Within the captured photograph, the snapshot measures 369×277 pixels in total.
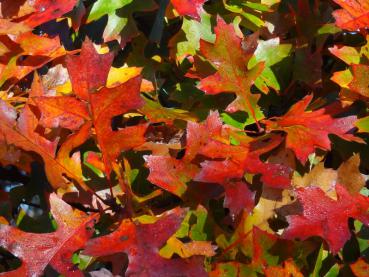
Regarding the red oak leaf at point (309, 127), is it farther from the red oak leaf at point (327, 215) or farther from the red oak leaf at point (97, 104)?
the red oak leaf at point (97, 104)

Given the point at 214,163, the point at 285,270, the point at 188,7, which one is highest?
the point at 188,7

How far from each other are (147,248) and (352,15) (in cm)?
48

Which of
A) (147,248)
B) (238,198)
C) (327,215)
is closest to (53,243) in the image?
(147,248)

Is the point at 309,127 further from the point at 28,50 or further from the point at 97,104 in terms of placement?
the point at 28,50

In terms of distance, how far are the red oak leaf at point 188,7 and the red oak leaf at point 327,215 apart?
319mm

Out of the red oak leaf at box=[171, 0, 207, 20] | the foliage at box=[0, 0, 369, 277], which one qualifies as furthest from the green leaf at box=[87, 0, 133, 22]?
the red oak leaf at box=[171, 0, 207, 20]

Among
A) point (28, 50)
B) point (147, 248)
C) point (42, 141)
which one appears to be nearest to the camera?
point (147, 248)

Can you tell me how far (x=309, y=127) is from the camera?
848 mm

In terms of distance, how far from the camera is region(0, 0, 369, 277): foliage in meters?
0.78

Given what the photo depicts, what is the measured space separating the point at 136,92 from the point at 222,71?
16 centimetres

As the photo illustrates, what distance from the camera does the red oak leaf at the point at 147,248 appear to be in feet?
2.35

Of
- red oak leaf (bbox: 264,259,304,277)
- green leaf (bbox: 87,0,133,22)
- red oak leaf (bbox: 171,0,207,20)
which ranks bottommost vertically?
red oak leaf (bbox: 264,259,304,277)

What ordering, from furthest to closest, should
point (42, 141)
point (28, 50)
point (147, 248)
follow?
point (28, 50), point (42, 141), point (147, 248)

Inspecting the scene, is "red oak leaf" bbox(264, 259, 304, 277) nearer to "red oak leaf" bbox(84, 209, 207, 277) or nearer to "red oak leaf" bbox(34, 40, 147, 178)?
"red oak leaf" bbox(84, 209, 207, 277)
